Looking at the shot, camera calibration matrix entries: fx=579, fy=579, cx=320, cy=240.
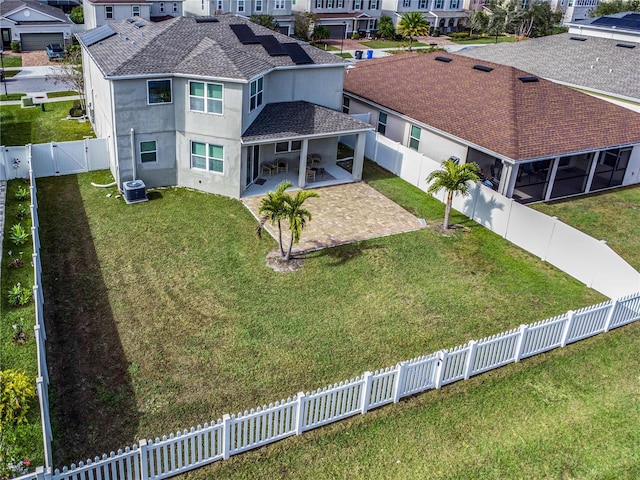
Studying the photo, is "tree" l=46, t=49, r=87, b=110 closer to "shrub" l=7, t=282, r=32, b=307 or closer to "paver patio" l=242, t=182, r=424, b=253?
"paver patio" l=242, t=182, r=424, b=253

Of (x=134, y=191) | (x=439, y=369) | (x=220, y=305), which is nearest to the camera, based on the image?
(x=439, y=369)

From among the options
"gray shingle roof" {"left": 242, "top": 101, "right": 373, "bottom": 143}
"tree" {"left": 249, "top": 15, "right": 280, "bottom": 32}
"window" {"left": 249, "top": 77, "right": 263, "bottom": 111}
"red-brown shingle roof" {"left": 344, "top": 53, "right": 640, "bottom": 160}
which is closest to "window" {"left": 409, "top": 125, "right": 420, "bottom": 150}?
"red-brown shingle roof" {"left": 344, "top": 53, "right": 640, "bottom": 160}

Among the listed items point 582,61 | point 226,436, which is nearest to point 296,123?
point 226,436

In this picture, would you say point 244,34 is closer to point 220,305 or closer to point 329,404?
point 220,305

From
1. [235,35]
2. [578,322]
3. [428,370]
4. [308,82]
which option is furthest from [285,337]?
[235,35]

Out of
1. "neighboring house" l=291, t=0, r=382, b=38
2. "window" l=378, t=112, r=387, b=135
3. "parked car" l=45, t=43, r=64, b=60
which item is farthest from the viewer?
"neighboring house" l=291, t=0, r=382, b=38

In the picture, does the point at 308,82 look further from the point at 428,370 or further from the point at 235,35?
the point at 428,370
